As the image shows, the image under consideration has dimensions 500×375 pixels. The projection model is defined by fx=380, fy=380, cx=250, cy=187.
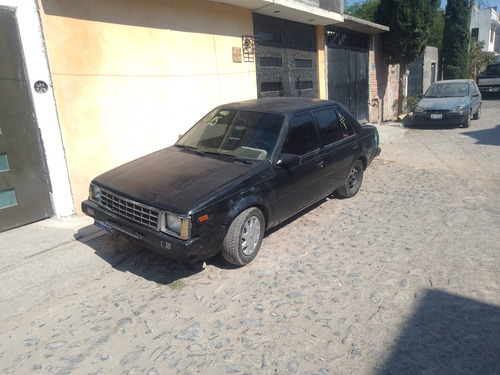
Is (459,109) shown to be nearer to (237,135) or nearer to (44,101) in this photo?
(237,135)

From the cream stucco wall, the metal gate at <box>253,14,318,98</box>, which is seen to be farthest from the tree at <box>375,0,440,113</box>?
the cream stucco wall

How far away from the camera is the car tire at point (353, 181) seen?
6.01 m

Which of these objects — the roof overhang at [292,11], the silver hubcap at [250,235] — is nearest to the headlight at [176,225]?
the silver hubcap at [250,235]

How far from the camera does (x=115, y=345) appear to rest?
292 cm

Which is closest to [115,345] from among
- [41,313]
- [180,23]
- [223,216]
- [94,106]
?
[41,313]

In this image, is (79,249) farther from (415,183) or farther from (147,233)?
(415,183)

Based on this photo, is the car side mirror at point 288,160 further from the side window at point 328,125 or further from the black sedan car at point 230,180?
the side window at point 328,125

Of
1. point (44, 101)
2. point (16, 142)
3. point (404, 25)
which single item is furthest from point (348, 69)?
point (16, 142)

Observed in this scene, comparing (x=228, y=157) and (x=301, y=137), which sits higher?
(x=301, y=137)

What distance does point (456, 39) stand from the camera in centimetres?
2148

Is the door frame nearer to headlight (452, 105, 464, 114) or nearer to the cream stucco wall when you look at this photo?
the cream stucco wall

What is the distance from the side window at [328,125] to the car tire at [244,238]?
1.70 meters

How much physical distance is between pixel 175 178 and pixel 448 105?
1179cm

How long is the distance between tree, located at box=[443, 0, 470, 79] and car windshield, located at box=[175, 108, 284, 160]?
70.4 ft
